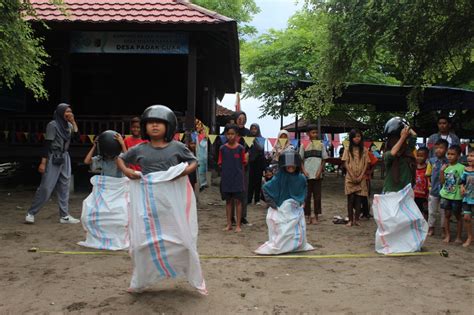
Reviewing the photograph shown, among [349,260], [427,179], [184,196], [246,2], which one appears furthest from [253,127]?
[246,2]

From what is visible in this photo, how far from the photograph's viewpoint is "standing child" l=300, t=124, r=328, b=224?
7.77 metres

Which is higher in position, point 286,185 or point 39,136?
point 39,136

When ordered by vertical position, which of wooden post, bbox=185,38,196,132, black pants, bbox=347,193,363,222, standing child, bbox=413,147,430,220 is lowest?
black pants, bbox=347,193,363,222

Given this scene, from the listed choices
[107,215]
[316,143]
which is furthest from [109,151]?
[316,143]

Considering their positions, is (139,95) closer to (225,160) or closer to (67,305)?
(225,160)

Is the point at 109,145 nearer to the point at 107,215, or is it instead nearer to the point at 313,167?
the point at 107,215

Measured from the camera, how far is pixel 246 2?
29.6 metres

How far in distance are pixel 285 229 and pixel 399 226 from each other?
1.35 m

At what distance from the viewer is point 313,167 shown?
25.6 feet

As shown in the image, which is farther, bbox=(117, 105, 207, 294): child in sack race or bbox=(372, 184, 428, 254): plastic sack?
bbox=(372, 184, 428, 254): plastic sack

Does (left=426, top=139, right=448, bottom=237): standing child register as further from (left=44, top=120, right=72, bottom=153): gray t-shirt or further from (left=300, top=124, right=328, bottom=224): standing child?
(left=44, top=120, right=72, bottom=153): gray t-shirt

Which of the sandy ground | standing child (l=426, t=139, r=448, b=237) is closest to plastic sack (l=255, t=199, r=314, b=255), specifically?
the sandy ground

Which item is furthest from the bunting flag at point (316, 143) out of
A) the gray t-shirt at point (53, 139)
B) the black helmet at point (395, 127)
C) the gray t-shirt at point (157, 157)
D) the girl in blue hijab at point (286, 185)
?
the gray t-shirt at point (157, 157)

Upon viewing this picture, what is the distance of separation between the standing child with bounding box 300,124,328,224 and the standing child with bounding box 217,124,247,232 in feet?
4.47
